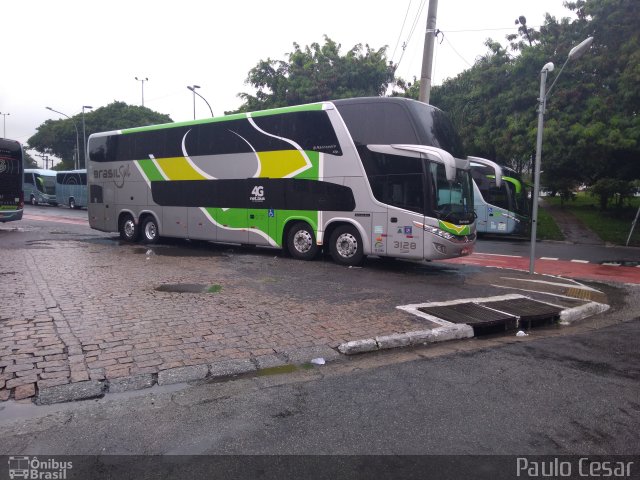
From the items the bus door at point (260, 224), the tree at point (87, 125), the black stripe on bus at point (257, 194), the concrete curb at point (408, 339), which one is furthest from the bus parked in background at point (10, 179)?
the tree at point (87, 125)

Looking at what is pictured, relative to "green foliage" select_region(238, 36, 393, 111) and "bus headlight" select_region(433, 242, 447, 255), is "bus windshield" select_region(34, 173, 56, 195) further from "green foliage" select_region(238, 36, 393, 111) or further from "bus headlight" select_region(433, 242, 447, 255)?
"bus headlight" select_region(433, 242, 447, 255)

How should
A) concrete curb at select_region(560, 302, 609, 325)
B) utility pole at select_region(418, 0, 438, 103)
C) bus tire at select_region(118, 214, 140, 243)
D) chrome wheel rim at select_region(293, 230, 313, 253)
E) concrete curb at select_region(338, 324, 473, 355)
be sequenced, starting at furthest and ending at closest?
1. bus tire at select_region(118, 214, 140, 243)
2. utility pole at select_region(418, 0, 438, 103)
3. chrome wheel rim at select_region(293, 230, 313, 253)
4. concrete curb at select_region(560, 302, 609, 325)
5. concrete curb at select_region(338, 324, 473, 355)

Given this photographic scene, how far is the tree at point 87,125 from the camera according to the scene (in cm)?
5478

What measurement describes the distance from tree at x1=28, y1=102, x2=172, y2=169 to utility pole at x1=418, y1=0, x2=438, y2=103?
46695 millimetres

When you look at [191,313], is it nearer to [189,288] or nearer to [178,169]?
[189,288]

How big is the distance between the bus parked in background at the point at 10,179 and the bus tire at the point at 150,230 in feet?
23.0

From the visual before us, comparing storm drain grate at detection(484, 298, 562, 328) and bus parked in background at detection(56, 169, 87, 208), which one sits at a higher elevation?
bus parked in background at detection(56, 169, 87, 208)

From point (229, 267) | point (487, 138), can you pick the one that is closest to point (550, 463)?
point (229, 267)

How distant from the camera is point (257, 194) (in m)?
13.2

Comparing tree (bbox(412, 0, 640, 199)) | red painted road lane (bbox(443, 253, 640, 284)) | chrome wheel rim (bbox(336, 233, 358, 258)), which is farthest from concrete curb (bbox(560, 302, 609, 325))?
tree (bbox(412, 0, 640, 199))

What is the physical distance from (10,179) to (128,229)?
657cm

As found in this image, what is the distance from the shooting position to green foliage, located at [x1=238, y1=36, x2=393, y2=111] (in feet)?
96.1

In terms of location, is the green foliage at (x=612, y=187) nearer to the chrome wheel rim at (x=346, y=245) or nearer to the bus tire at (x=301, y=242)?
the chrome wheel rim at (x=346, y=245)

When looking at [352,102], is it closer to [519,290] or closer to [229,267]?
[229,267]
